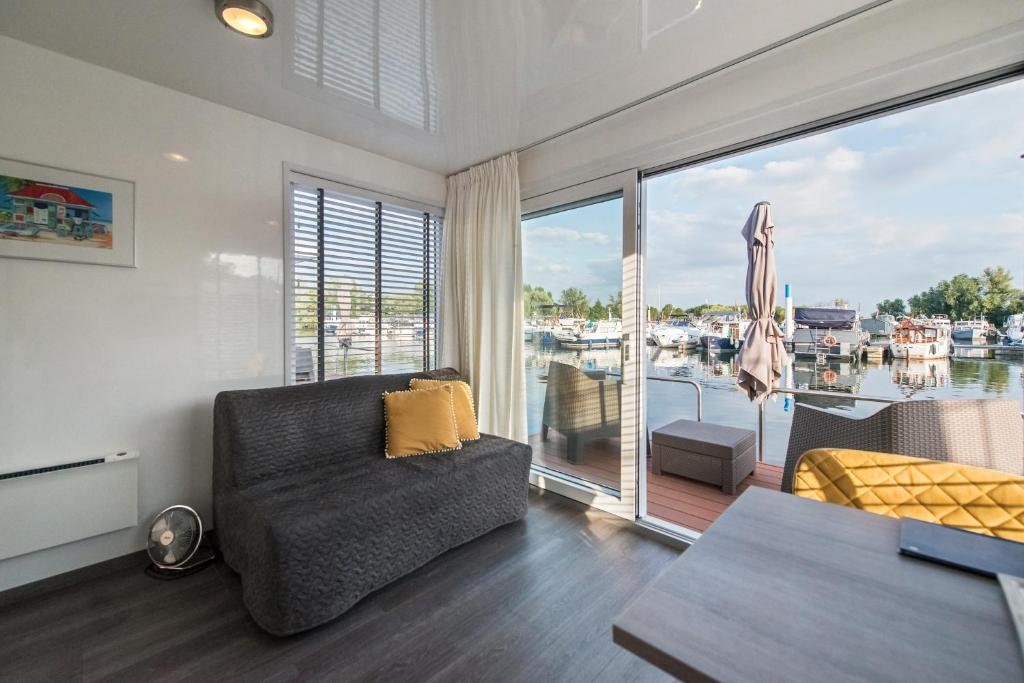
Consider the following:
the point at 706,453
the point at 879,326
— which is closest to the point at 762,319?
the point at 879,326

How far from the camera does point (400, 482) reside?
86.5 inches

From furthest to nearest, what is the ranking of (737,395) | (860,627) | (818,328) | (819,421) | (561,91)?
(737,395), (818,328), (561,91), (819,421), (860,627)

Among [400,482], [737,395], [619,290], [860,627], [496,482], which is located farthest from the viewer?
[737,395]

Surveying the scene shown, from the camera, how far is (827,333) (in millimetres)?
3156

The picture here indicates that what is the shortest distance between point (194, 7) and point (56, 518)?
8.09ft

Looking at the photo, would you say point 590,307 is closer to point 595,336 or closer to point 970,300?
point 595,336

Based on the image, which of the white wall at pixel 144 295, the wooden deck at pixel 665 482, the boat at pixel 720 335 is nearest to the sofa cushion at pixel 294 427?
the white wall at pixel 144 295

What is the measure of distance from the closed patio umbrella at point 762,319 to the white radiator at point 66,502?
11.6 ft

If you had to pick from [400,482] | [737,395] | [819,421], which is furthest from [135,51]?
[737,395]

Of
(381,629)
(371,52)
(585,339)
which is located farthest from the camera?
(585,339)

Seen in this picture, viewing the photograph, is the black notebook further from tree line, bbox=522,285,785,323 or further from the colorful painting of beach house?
the colorful painting of beach house

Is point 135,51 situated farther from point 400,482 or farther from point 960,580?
point 960,580

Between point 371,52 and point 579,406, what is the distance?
256cm

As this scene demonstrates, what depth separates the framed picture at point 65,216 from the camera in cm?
198
